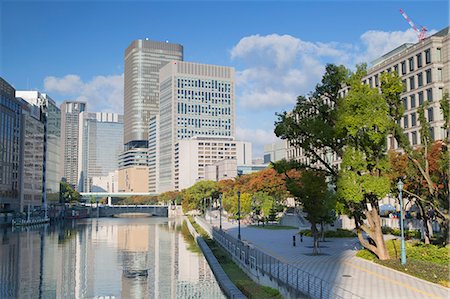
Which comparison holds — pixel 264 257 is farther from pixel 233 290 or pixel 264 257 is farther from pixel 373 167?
pixel 373 167

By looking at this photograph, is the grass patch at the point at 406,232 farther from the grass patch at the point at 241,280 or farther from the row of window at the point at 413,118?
the row of window at the point at 413,118

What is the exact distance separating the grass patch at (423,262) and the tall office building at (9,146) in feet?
382

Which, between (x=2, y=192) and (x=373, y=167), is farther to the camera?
(x=2, y=192)

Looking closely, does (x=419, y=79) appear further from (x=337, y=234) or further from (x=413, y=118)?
(x=337, y=234)

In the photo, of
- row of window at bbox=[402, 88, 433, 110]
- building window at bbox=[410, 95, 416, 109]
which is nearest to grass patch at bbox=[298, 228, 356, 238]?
row of window at bbox=[402, 88, 433, 110]

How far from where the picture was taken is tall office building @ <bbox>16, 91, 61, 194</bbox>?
169 m

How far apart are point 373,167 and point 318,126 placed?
216 inches

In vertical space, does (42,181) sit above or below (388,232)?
above

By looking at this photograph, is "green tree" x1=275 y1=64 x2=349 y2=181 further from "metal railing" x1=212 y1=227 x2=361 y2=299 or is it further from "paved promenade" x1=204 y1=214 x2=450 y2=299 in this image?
"metal railing" x1=212 y1=227 x2=361 y2=299

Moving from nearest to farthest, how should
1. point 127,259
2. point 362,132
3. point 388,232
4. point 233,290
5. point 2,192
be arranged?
point 233,290
point 362,132
point 127,259
point 388,232
point 2,192

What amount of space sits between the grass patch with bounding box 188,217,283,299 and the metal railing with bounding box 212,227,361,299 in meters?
0.62

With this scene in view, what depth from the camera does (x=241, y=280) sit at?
31406 millimetres

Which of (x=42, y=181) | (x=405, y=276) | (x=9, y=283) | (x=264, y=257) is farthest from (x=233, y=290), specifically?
(x=42, y=181)

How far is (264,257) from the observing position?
3409 centimetres
